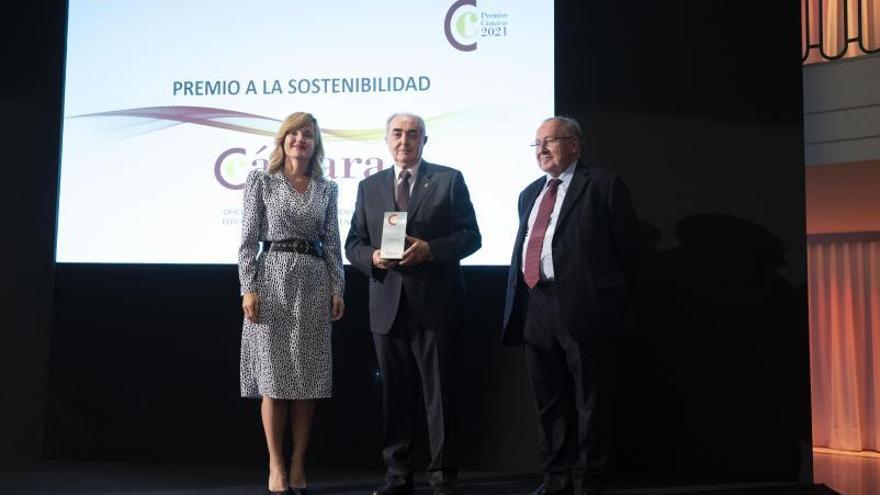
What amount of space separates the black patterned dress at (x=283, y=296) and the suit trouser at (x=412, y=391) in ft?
0.84

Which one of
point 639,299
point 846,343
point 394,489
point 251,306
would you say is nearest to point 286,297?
point 251,306

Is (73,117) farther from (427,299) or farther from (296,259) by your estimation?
(427,299)

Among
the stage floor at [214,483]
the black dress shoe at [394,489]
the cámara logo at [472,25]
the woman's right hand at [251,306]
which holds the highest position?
the cámara logo at [472,25]

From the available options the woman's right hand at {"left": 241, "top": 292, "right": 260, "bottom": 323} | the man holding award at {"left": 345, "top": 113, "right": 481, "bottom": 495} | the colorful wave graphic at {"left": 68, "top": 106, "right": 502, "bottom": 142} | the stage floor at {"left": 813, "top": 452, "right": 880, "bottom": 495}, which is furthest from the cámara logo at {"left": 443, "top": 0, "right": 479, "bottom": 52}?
the stage floor at {"left": 813, "top": 452, "right": 880, "bottom": 495}

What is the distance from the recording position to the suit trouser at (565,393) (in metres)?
3.09

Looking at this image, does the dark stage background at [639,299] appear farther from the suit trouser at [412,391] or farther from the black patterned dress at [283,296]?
the black patterned dress at [283,296]

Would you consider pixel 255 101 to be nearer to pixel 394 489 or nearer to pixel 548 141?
pixel 548 141

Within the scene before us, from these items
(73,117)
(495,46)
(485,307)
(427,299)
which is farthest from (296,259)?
(73,117)

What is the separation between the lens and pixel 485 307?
13.1 feet

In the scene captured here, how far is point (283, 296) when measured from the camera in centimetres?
310

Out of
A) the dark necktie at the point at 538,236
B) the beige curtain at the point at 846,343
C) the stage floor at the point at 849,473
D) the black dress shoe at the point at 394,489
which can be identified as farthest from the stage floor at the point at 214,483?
the beige curtain at the point at 846,343

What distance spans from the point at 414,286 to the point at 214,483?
128 cm

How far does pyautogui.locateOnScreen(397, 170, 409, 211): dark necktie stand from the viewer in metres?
3.30

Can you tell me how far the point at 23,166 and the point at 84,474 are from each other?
5.25ft
